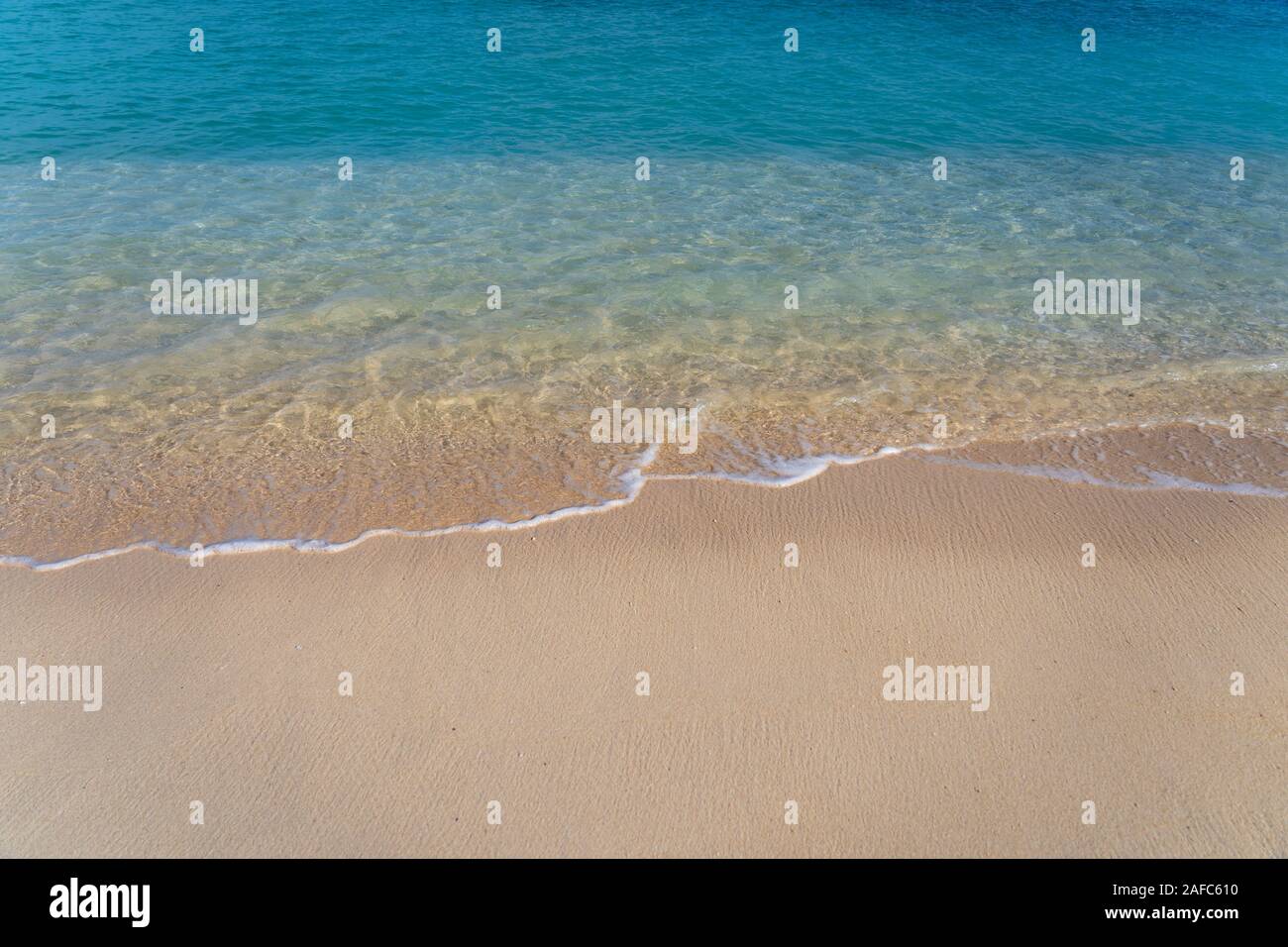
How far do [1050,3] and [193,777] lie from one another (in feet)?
77.0

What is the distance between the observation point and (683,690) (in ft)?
14.4

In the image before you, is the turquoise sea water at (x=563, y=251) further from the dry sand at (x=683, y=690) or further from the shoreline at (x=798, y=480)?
the dry sand at (x=683, y=690)

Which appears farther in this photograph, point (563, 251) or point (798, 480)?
point (563, 251)

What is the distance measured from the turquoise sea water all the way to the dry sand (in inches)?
28.6

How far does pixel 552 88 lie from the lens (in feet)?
48.5

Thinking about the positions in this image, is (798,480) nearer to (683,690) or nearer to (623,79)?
(683,690)

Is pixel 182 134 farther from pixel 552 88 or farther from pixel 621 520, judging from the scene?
pixel 621 520

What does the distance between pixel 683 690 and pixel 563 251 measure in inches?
246

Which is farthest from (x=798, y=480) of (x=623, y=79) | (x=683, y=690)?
(x=623, y=79)

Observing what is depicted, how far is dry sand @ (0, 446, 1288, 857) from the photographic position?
382 cm

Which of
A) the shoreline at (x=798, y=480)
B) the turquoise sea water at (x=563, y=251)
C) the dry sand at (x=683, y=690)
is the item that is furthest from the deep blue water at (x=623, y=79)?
the dry sand at (x=683, y=690)

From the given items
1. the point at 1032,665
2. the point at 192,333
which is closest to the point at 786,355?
the point at 1032,665

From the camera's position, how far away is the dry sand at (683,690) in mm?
3818

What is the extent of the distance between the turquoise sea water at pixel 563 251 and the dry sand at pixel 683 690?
73 centimetres
